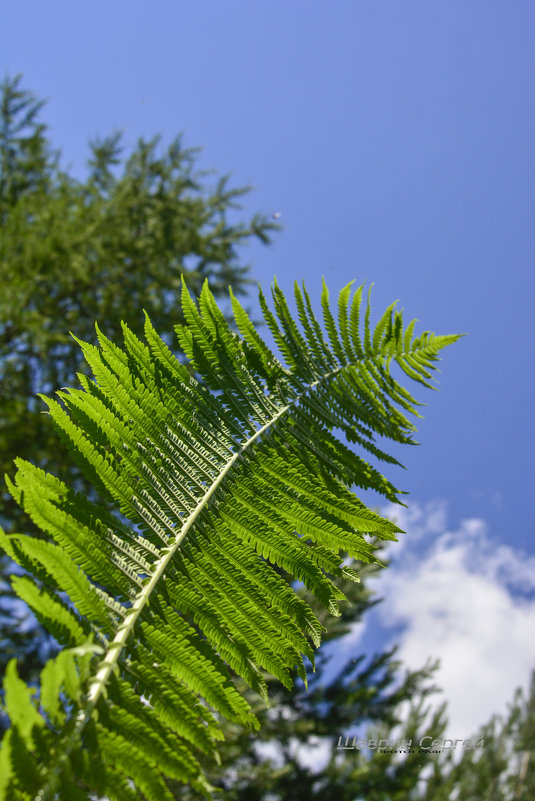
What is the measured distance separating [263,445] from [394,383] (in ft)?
1.25

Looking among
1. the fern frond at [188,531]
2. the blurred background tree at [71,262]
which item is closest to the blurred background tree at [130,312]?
the blurred background tree at [71,262]

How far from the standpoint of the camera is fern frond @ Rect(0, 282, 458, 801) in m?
0.69

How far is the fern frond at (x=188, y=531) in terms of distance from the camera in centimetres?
69

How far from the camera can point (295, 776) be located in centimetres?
589

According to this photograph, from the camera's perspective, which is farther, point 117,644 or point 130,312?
point 130,312

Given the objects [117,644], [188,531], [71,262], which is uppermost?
[71,262]

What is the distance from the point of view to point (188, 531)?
954 millimetres

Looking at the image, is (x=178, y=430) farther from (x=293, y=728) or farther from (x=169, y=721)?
(x=293, y=728)

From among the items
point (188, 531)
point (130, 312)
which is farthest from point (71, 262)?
point (188, 531)

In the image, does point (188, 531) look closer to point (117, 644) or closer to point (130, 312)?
point (117, 644)

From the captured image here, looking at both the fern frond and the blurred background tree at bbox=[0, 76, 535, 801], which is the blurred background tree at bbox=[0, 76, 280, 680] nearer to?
the blurred background tree at bbox=[0, 76, 535, 801]

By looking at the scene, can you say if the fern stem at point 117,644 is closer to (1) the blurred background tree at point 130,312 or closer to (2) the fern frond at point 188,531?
(2) the fern frond at point 188,531

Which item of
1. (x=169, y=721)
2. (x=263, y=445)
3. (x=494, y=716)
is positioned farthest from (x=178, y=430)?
(x=494, y=716)

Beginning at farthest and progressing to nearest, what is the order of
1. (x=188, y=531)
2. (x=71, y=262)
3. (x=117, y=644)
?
(x=71, y=262)
(x=188, y=531)
(x=117, y=644)
